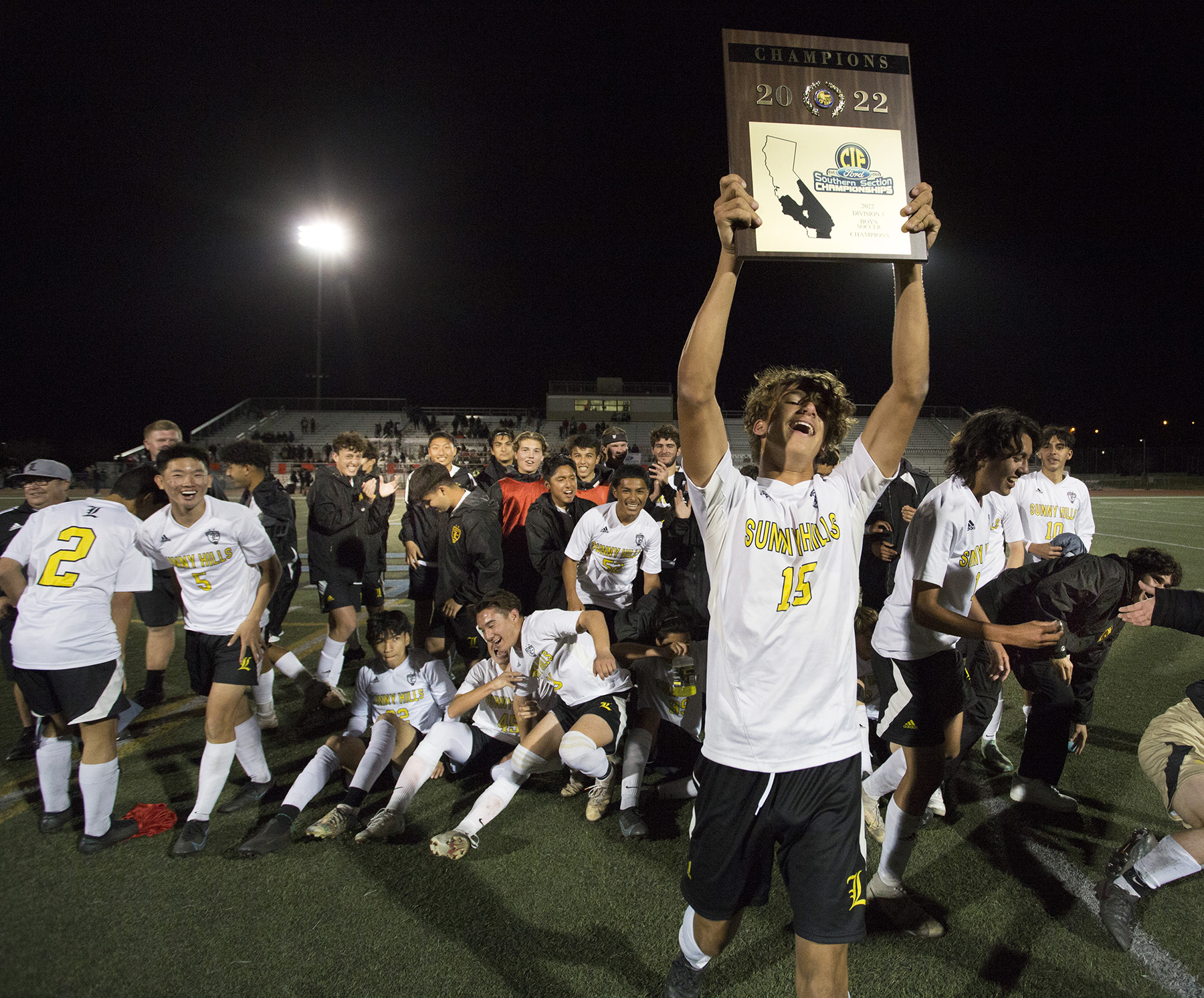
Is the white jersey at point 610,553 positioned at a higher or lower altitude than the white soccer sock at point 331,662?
higher

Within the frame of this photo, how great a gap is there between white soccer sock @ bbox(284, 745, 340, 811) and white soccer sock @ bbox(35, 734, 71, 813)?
1.18m

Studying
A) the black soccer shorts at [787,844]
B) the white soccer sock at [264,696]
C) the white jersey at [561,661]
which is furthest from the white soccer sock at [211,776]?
the black soccer shorts at [787,844]

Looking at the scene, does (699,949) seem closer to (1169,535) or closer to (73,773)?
(73,773)

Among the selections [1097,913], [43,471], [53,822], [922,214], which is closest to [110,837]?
[53,822]

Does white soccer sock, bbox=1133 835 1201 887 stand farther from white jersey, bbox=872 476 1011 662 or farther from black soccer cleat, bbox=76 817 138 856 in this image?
black soccer cleat, bbox=76 817 138 856

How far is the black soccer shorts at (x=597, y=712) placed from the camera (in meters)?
3.71

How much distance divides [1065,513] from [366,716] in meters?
5.62

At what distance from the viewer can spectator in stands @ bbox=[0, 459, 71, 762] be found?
3.98 metres

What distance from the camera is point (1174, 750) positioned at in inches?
104

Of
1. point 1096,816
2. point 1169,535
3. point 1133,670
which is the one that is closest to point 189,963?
point 1096,816

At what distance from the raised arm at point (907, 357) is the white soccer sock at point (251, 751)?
12.0ft

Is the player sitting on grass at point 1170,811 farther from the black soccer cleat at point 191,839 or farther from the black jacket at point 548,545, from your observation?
the black soccer cleat at point 191,839

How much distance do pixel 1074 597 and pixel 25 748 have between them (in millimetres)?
6318

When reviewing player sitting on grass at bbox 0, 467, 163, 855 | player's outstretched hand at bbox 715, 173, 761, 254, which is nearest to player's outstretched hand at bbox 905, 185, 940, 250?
player's outstretched hand at bbox 715, 173, 761, 254
